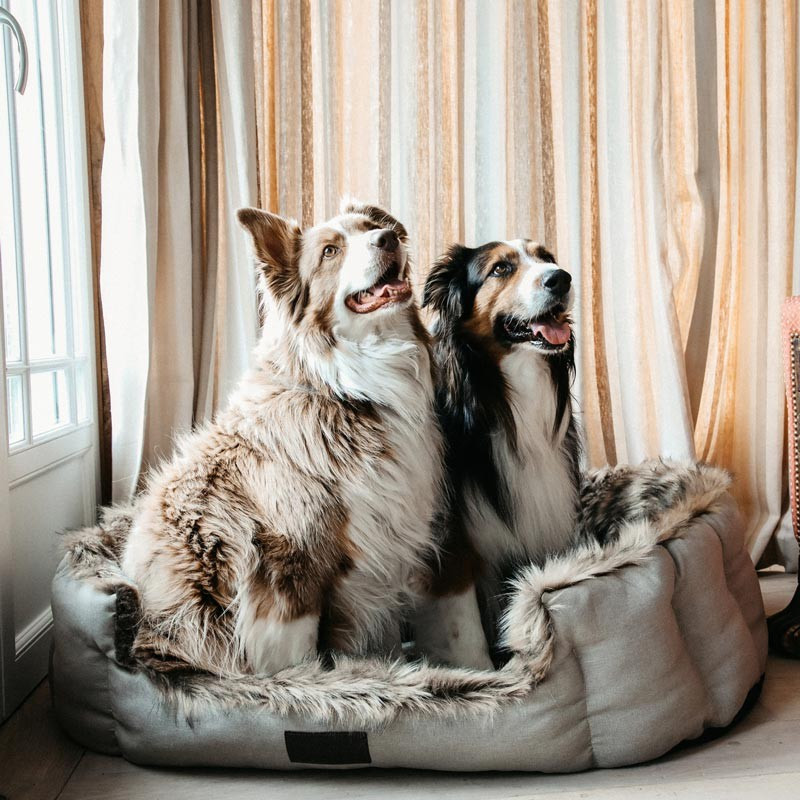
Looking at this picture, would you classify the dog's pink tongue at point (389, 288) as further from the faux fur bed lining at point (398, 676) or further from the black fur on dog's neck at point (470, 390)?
the faux fur bed lining at point (398, 676)

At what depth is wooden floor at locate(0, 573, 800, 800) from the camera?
145 centimetres

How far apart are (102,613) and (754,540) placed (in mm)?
2083

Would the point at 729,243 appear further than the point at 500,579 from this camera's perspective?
Yes

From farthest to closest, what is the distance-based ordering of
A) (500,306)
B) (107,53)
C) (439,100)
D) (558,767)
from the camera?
1. (439,100)
2. (107,53)
3. (500,306)
4. (558,767)

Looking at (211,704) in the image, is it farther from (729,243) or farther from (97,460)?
(729,243)

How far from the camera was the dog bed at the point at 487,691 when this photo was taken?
4.81 ft

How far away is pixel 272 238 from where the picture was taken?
1.63m

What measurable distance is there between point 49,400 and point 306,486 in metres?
1.06

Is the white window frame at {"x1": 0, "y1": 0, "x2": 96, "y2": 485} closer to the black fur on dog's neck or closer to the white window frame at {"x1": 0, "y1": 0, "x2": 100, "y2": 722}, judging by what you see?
the white window frame at {"x1": 0, "y1": 0, "x2": 100, "y2": 722}

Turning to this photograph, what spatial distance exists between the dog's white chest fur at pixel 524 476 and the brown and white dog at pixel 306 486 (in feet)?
0.62

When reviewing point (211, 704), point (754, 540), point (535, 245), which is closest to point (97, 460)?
point (211, 704)

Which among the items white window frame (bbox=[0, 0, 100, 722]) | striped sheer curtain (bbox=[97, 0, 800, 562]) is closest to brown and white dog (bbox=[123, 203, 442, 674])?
white window frame (bbox=[0, 0, 100, 722])

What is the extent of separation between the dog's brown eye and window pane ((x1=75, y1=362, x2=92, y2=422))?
1.27m

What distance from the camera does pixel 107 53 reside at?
2.30 metres
